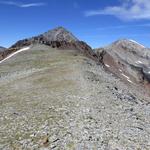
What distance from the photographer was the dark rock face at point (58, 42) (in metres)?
110

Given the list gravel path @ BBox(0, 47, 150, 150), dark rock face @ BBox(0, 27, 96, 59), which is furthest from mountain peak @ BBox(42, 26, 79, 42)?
gravel path @ BBox(0, 47, 150, 150)

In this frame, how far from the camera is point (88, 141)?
24.5 metres

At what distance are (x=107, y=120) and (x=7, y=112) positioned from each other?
9.64 meters

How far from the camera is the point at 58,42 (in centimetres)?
10838

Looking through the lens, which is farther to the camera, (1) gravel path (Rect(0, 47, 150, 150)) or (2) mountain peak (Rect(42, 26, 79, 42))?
(2) mountain peak (Rect(42, 26, 79, 42))

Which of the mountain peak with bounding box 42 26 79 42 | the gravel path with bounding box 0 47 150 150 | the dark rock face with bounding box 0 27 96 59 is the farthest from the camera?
the mountain peak with bounding box 42 26 79 42

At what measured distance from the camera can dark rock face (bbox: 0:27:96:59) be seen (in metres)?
110

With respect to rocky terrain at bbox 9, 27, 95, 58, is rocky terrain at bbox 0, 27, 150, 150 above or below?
below

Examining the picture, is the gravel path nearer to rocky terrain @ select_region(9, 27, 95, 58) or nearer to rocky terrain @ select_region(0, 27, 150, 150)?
rocky terrain @ select_region(0, 27, 150, 150)

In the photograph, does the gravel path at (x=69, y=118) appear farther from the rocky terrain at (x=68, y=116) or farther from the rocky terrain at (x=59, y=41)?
the rocky terrain at (x=59, y=41)

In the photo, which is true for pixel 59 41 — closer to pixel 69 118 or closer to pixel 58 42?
pixel 58 42

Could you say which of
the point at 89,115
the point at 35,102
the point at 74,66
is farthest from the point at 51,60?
the point at 89,115

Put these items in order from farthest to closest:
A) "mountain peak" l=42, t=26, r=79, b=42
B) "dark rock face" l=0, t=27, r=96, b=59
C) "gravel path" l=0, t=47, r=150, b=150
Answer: "mountain peak" l=42, t=26, r=79, b=42, "dark rock face" l=0, t=27, r=96, b=59, "gravel path" l=0, t=47, r=150, b=150

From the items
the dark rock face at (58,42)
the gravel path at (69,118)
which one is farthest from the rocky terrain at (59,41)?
the gravel path at (69,118)
